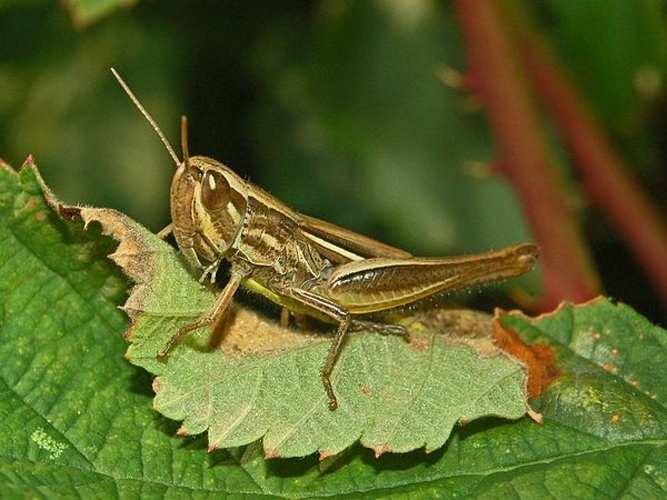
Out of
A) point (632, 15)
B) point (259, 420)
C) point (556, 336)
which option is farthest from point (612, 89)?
point (259, 420)

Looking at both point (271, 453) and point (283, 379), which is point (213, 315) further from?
point (271, 453)

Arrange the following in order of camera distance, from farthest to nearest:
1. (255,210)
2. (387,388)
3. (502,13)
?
1. (502,13)
2. (255,210)
3. (387,388)

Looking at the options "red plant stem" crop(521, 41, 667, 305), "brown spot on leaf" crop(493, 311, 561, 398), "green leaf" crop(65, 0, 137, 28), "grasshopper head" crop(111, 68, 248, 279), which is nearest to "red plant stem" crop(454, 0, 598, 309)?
"red plant stem" crop(521, 41, 667, 305)

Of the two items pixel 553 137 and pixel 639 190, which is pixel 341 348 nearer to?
pixel 639 190

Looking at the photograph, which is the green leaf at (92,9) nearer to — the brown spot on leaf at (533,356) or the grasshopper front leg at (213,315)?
the grasshopper front leg at (213,315)

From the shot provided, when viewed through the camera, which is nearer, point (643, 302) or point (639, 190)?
point (639, 190)

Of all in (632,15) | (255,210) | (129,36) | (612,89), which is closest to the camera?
(255,210)

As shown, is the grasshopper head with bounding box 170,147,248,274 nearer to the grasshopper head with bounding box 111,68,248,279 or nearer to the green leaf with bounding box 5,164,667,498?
the grasshopper head with bounding box 111,68,248,279
